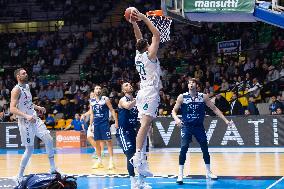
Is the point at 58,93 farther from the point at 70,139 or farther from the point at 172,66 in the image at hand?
the point at 172,66

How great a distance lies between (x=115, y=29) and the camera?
110ft

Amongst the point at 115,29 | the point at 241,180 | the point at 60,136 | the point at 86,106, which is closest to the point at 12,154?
the point at 60,136

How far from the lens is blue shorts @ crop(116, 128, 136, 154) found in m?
11.0

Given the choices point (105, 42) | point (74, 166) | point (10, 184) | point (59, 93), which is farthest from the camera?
point (105, 42)

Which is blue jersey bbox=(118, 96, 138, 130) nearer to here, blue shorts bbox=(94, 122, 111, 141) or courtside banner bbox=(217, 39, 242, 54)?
blue shorts bbox=(94, 122, 111, 141)

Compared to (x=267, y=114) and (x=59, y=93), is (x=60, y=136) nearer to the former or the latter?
(x=59, y=93)

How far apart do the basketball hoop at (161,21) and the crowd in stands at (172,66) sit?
8.87m

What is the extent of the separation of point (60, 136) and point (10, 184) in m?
11.8

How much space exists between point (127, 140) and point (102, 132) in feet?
14.5

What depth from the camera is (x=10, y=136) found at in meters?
24.2

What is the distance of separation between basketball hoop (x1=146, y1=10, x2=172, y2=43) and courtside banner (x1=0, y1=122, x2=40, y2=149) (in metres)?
12.8

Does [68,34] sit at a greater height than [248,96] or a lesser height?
greater

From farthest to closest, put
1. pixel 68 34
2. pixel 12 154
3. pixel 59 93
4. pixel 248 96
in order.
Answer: pixel 68 34 < pixel 59 93 < pixel 248 96 < pixel 12 154

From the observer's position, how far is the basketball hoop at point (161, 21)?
Result: 12242 mm
